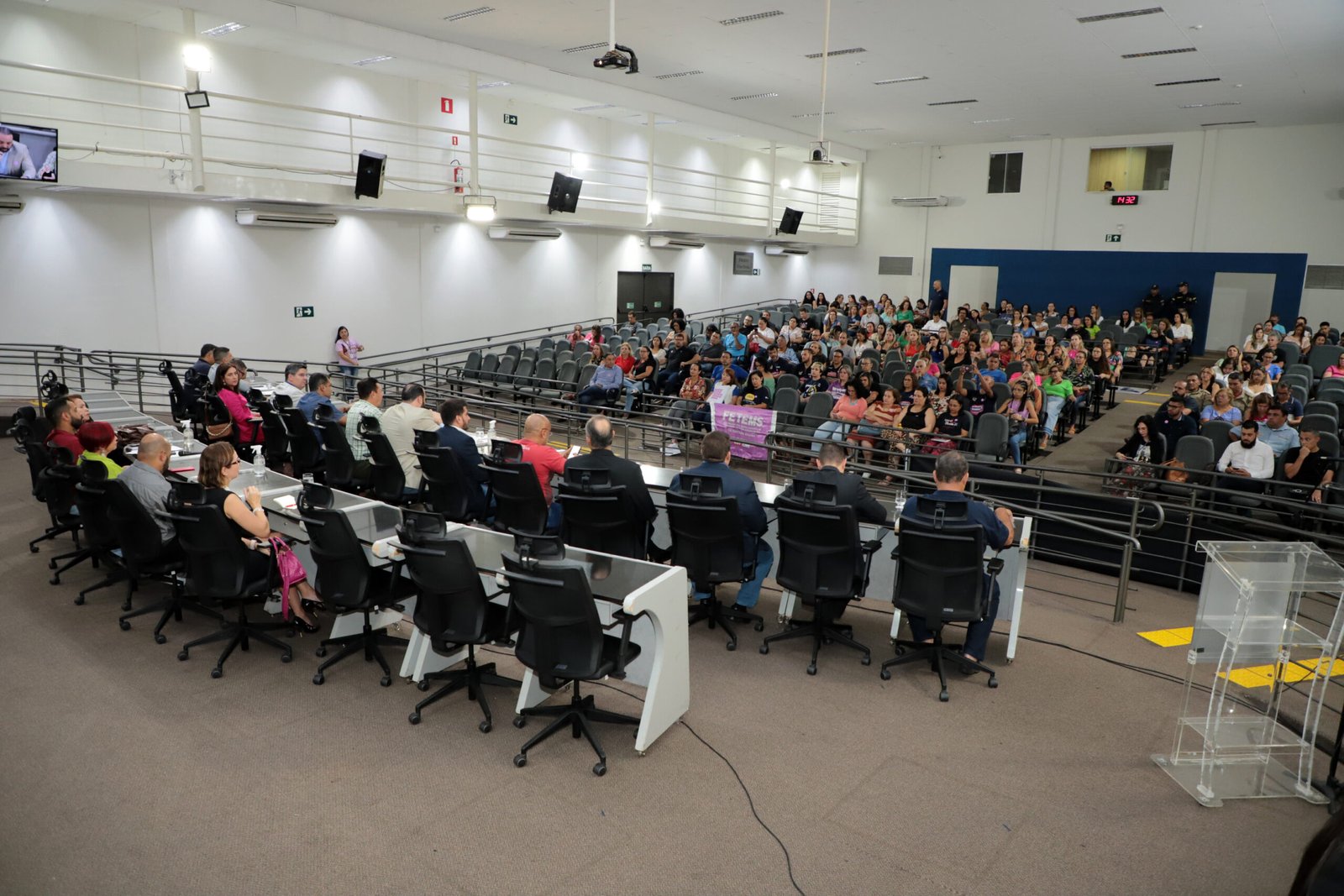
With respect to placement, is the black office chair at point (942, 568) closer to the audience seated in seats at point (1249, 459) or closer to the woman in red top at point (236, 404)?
the audience seated in seats at point (1249, 459)

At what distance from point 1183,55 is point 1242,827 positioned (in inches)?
473

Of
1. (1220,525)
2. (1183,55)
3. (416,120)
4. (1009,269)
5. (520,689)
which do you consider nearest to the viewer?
(520,689)

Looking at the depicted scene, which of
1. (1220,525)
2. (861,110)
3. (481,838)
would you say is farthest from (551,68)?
(481,838)

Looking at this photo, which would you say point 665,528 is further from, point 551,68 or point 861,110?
point 861,110

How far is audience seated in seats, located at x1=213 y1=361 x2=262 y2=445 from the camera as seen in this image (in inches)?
305

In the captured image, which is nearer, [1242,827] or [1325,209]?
[1242,827]

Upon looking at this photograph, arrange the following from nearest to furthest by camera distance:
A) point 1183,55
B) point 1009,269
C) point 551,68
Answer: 1. point 1183,55
2. point 551,68
3. point 1009,269

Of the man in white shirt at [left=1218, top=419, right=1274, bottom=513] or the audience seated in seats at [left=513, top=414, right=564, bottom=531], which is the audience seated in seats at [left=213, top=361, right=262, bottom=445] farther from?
the man in white shirt at [left=1218, top=419, right=1274, bottom=513]

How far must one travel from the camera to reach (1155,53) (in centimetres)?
1190

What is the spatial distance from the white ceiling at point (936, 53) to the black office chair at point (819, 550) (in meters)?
7.76

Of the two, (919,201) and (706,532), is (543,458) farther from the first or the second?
(919,201)

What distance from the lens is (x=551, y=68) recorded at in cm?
1435

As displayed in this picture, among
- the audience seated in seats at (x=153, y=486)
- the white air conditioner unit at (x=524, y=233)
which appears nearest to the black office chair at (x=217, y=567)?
the audience seated in seats at (x=153, y=486)

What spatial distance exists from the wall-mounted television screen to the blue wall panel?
60.6 ft
